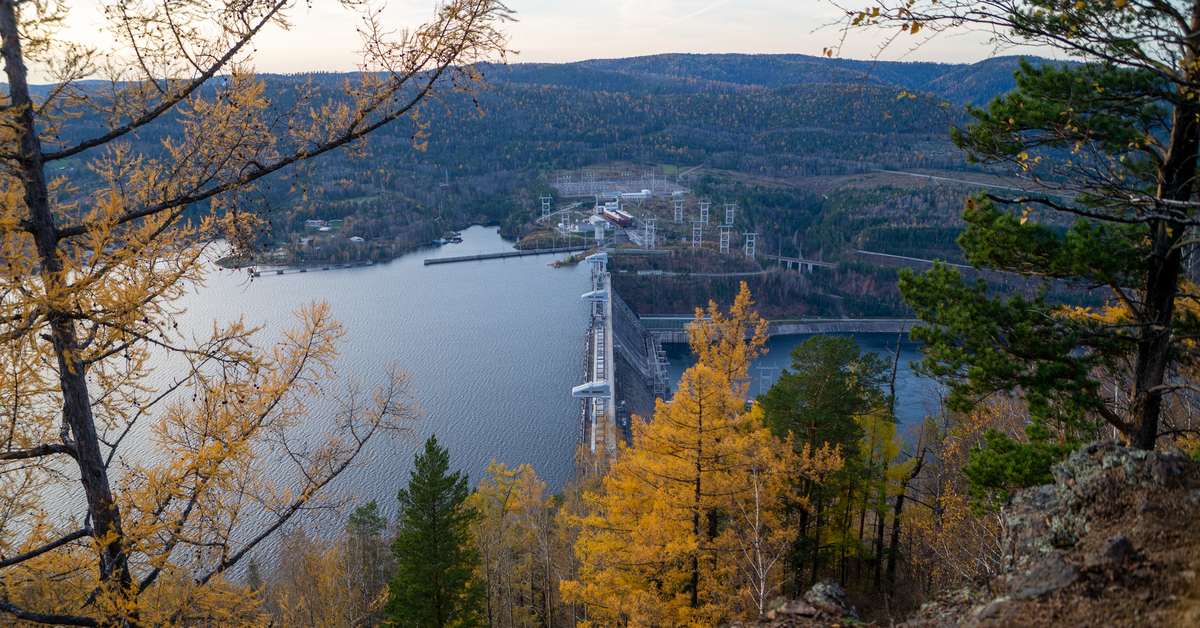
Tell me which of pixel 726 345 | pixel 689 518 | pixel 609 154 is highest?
pixel 609 154

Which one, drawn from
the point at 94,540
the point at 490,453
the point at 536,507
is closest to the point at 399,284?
the point at 490,453

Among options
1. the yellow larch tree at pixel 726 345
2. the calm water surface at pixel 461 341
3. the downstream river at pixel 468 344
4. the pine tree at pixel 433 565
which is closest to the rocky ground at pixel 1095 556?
the yellow larch tree at pixel 726 345

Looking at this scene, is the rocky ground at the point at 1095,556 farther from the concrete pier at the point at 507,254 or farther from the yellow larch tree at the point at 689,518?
the concrete pier at the point at 507,254

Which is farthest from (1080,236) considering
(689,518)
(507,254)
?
(507,254)

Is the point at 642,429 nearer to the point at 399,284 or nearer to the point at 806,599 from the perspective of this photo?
the point at 806,599

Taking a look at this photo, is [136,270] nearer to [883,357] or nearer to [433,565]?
[433,565]

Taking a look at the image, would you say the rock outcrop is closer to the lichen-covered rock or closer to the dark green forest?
the lichen-covered rock
